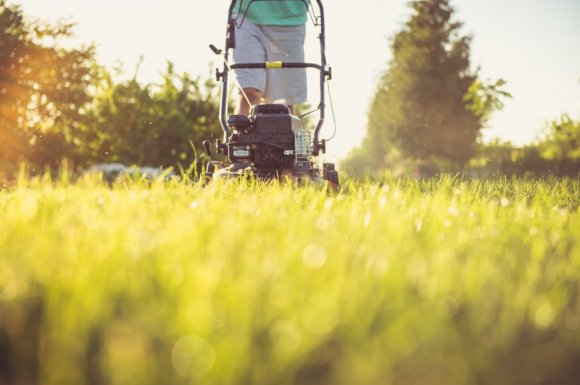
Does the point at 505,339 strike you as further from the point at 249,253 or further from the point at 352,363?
the point at 249,253

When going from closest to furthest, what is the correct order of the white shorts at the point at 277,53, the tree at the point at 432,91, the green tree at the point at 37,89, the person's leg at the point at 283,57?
the white shorts at the point at 277,53 → the person's leg at the point at 283,57 → the green tree at the point at 37,89 → the tree at the point at 432,91

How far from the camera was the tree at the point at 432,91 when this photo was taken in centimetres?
2491

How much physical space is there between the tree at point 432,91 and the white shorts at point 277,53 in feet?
64.1

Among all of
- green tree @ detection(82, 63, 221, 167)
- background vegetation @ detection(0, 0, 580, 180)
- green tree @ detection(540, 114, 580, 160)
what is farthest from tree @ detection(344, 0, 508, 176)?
green tree @ detection(82, 63, 221, 167)

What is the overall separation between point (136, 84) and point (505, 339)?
505 inches

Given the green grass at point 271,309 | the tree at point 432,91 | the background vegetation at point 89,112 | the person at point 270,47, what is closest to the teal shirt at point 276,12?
the person at point 270,47

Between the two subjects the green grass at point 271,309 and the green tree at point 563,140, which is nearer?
the green grass at point 271,309

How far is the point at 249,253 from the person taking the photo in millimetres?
1440

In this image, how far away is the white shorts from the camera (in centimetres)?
505

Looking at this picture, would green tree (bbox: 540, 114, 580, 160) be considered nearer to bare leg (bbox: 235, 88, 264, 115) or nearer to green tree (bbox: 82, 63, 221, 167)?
green tree (bbox: 82, 63, 221, 167)

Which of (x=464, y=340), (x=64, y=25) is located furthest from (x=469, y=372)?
(x=64, y=25)

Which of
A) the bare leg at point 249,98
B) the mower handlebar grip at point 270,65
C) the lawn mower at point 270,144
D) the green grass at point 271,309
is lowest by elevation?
the green grass at point 271,309

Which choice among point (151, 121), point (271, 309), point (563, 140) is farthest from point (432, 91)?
point (271, 309)

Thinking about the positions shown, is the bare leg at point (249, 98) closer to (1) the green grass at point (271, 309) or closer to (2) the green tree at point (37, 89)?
Answer: (1) the green grass at point (271, 309)
